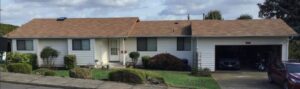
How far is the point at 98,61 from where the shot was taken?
36.3 meters

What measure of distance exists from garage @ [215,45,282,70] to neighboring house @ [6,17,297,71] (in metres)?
1.59

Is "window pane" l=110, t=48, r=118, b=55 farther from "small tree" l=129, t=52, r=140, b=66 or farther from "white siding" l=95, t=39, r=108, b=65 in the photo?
"small tree" l=129, t=52, r=140, b=66

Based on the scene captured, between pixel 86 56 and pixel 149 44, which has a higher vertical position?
pixel 149 44

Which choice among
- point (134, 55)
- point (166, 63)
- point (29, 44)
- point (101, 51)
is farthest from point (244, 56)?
point (29, 44)

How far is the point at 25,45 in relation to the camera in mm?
37031

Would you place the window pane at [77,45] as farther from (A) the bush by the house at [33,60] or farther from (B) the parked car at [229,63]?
(B) the parked car at [229,63]

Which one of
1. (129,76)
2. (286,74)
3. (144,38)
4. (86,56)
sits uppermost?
(144,38)

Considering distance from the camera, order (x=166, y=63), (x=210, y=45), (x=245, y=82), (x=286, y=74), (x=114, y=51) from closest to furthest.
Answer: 1. (x=286, y=74)
2. (x=245, y=82)
3. (x=210, y=45)
4. (x=166, y=63)
5. (x=114, y=51)

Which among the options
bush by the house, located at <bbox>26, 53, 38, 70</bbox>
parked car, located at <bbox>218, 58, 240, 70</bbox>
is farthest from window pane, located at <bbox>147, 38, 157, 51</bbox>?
Answer: bush by the house, located at <bbox>26, 53, 38, 70</bbox>

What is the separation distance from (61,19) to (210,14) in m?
23.4

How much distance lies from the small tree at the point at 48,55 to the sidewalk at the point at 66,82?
1618cm

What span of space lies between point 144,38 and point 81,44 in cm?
448

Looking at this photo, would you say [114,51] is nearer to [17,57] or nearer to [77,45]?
[77,45]

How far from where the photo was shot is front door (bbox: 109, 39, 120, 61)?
37594 mm
